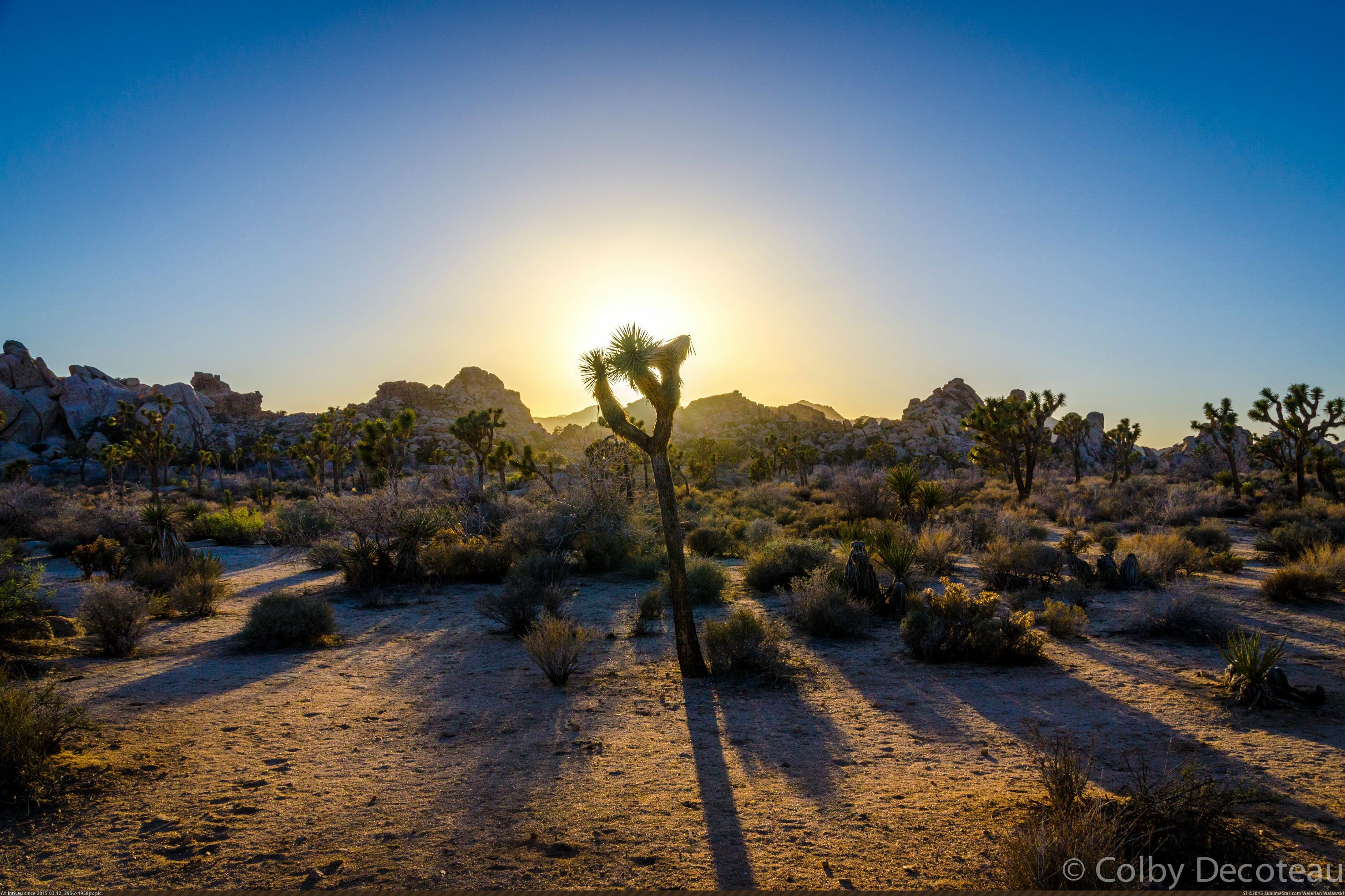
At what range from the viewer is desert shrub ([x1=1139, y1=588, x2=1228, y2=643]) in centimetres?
971

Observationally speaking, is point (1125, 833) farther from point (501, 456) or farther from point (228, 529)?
point (501, 456)

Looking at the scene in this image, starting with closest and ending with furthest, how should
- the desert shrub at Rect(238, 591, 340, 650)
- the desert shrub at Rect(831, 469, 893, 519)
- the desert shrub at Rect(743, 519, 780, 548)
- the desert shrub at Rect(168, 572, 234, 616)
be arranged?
the desert shrub at Rect(238, 591, 340, 650) → the desert shrub at Rect(168, 572, 234, 616) → the desert shrub at Rect(743, 519, 780, 548) → the desert shrub at Rect(831, 469, 893, 519)

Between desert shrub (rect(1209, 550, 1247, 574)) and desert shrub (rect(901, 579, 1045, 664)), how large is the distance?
28.1ft

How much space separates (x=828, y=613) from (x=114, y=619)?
36.4 ft

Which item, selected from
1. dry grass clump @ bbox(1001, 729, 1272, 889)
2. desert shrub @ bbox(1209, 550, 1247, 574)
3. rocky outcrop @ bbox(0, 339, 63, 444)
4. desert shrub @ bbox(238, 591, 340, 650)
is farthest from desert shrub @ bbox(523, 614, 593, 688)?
rocky outcrop @ bbox(0, 339, 63, 444)

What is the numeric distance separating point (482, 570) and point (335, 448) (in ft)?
110

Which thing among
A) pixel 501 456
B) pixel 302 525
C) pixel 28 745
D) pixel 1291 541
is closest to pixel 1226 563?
pixel 1291 541

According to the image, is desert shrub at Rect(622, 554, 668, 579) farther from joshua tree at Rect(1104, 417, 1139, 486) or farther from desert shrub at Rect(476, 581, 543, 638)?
joshua tree at Rect(1104, 417, 1139, 486)

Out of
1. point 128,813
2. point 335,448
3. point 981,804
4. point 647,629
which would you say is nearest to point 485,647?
point 647,629

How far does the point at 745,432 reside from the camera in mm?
106500

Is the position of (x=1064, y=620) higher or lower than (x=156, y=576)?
lower

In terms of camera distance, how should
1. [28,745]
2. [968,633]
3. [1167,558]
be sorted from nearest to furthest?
1. [28,745]
2. [968,633]
3. [1167,558]

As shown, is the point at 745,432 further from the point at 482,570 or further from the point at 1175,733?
the point at 1175,733

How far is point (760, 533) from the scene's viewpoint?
2175 centimetres
